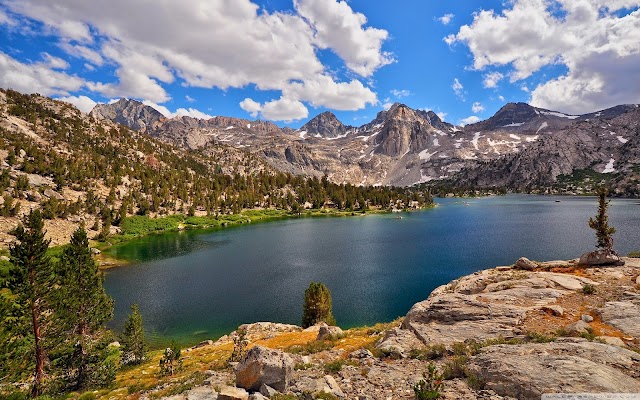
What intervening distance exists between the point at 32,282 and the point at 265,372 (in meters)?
23.1

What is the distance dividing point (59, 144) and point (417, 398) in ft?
686

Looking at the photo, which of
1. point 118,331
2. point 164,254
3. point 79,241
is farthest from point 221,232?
point 79,241

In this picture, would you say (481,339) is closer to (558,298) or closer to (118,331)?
(558,298)

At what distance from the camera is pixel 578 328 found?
752 inches

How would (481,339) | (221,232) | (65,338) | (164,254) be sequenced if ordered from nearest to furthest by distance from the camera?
(481,339), (65,338), (164,254), (221,232)

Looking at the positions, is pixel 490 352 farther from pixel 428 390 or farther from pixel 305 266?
pixel 305 266

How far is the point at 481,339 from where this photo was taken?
20406 mm

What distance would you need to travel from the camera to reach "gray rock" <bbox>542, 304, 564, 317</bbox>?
22.4 metres

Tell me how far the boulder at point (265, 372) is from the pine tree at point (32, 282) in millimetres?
20543

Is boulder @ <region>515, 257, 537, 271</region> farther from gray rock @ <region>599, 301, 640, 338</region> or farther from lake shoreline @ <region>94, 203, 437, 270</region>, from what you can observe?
lake shoreline @ <region>94, 203, 437, 270</region>

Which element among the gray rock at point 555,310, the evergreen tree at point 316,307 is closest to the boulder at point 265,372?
the gray rock at point 555,310

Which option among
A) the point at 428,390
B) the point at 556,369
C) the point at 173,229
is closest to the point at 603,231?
the point at 556,369

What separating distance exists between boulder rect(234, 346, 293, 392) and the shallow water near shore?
32625mm

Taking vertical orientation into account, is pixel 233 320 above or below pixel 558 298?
below
